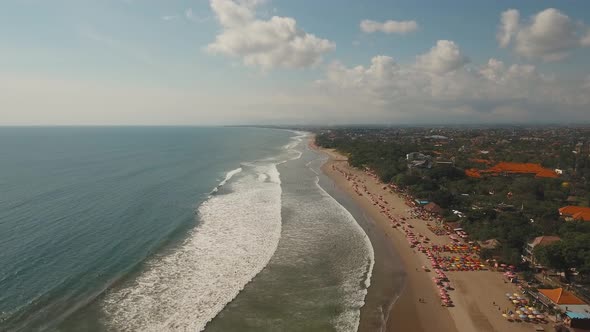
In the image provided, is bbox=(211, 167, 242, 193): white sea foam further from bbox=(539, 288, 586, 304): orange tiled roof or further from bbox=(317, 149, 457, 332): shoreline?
bbox=(539, 288, 586, 304): orange tiled roof

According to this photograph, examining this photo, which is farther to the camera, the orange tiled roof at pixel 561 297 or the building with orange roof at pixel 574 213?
the building with orange roof at pixel 574 213

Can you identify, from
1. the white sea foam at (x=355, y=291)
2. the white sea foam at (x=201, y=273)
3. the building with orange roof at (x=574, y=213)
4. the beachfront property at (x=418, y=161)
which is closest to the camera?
the white sea foam at (x=355, y=291)

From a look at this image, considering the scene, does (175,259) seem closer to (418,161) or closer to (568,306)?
(568,306)

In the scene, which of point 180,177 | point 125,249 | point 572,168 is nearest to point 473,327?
point 125,249

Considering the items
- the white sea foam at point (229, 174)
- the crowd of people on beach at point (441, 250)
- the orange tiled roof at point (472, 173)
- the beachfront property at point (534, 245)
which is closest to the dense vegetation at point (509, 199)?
the beachfront property at point (534, 245)

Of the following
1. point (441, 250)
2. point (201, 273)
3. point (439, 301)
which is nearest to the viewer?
point (439, 301)

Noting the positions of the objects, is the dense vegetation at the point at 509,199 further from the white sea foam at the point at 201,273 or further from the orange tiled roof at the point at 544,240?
the white sea foam at the point at 201,273

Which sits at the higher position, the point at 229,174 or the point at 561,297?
the point at 229,174

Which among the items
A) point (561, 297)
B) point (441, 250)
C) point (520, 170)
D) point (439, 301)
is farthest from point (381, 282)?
point (520, 170)
